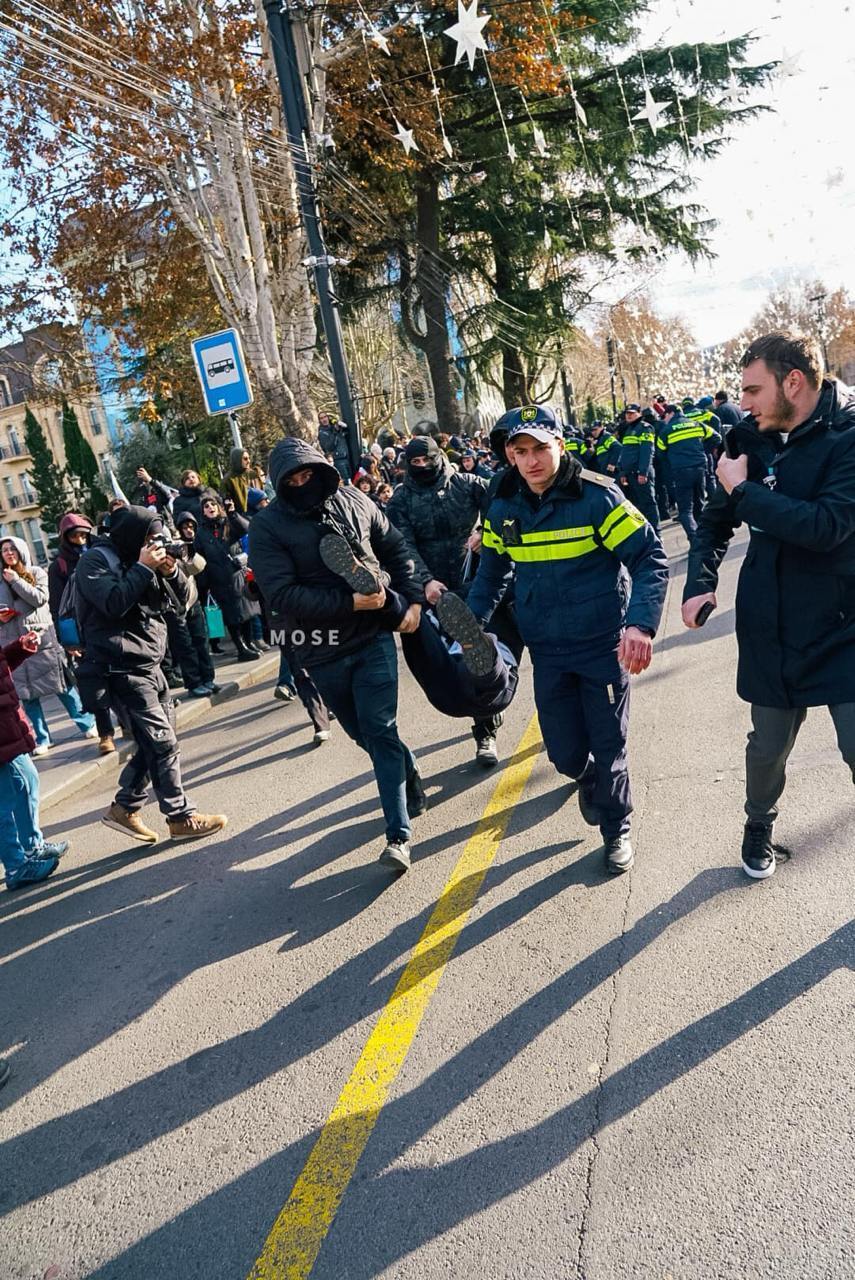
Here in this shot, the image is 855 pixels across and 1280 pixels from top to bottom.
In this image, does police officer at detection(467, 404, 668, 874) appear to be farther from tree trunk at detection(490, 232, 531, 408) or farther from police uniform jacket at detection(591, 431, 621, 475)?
tree trunk at detection(490, 232, 531, 408)

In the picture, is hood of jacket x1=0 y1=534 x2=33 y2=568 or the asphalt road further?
hood of jacket x1=0 y1=534 x2=33 y2=568

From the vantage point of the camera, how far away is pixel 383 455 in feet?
49.6

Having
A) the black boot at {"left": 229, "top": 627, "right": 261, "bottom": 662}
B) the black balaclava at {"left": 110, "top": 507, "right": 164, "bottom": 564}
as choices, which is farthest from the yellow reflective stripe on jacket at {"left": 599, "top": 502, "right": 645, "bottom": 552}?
the black boot at {"left": 229, "top": 627, "right": 261, "bottom": 662}

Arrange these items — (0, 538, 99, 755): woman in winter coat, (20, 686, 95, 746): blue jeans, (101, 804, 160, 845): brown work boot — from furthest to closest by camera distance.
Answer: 1. (20, 686, 95, 746): blue jeans
2. (0, 538, 99, 755): woman in winter coat
3. (101, 804, 160, 845): brown work boot

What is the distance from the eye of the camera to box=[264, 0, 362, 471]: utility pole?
11625 millimetres

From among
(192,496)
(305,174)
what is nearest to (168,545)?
(192,496)

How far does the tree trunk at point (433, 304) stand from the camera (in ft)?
70.4

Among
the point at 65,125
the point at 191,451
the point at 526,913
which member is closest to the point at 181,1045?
the point at 526,913

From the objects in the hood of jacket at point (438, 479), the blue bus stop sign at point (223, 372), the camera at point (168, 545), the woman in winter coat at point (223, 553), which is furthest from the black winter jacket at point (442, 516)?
the blue bus stop sign at point (223, 372)

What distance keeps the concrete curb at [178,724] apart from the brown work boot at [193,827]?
68.5 inches

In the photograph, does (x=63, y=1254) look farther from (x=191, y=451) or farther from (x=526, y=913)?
(x=191, y=451)

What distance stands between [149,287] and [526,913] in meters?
19.2

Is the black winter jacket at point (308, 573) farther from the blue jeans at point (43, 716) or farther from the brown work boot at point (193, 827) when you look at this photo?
the blue jeans at point (43, 716)

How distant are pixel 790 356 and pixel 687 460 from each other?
903 cm
